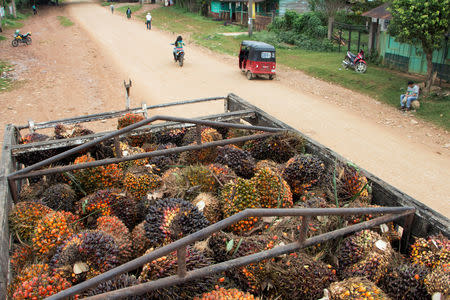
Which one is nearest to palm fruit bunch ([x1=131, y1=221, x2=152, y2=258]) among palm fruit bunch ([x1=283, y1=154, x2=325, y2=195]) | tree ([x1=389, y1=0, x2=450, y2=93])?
palm fruit bunch ([x1=283, y1=154, x2=325, y2=195])

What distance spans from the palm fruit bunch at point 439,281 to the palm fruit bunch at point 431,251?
91 millimetres

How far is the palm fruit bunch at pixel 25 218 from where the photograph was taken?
288cm

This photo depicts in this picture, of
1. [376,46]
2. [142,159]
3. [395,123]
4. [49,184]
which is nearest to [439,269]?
[142,159]

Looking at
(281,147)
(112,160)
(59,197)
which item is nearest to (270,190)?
(281,147)

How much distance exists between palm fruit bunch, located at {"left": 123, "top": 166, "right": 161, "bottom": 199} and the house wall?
496 inches

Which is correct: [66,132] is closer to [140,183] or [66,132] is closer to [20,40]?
[140,183]

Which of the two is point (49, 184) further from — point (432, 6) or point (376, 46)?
point (376, 46)

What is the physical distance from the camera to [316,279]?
7.70 feet

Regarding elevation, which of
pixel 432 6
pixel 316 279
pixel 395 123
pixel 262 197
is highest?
pixel 432 6

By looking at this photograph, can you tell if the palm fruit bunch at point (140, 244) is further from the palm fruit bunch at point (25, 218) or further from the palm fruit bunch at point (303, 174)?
the palm fruit bunch at point (303, 174)

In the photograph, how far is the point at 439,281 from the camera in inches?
87.5

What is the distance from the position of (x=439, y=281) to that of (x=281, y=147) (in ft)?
6.96

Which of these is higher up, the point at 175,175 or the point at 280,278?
the point at 175,175

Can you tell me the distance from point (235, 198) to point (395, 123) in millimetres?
9621
